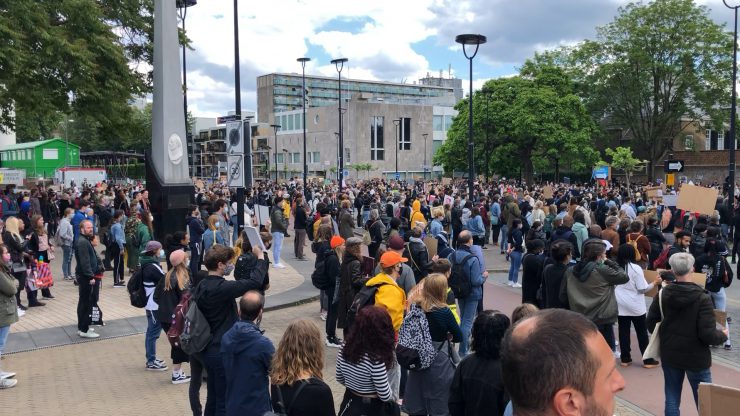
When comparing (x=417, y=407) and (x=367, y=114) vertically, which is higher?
(x=367, y=114)

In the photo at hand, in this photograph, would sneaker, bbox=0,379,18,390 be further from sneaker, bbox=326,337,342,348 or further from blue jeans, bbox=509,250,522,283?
blue jeans, bbox=509,250,522,283

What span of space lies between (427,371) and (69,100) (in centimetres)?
1967

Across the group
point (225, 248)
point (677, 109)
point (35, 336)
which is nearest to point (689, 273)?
point (225, 248)

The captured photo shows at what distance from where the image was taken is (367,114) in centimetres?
7350

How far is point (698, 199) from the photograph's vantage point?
14.5 m

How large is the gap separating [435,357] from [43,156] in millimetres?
68905

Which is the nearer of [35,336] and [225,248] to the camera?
[225,248]

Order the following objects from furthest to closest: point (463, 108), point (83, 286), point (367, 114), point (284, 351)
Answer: point (367, 114) → point (463, 108) → point (83, 286) → point (284, 351)

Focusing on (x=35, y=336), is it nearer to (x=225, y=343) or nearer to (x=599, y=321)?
(x=225, y=343)

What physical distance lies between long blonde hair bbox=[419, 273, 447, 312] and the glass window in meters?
74.5

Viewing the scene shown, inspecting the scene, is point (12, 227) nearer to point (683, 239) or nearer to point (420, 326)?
point (420, 326)

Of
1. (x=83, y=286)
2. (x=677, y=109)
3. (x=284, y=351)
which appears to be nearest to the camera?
(x=284, y=351)

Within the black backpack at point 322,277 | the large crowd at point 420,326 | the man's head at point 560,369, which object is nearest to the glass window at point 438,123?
the large crowd at point 420,326

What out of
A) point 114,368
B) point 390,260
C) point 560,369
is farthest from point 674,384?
point 114,368
